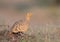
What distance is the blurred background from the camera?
224 cm

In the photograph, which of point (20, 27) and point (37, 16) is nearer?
point (20, 27)

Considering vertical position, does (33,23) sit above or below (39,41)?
above

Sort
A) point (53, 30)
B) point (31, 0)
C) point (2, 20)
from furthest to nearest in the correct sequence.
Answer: point (31, 0)
point (2, 20)
point (53, 30)

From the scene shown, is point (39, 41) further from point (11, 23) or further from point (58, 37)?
point (11, 23)

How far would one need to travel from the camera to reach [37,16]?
2.55 metres

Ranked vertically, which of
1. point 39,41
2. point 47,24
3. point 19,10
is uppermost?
point 19,10

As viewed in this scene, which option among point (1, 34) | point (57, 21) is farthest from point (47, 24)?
point (1, 34)

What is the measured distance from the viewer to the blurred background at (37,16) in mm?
2240

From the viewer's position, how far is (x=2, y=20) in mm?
2475

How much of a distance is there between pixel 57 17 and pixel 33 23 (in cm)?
28

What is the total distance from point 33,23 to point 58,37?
1.11 feet

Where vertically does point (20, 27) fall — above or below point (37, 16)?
below

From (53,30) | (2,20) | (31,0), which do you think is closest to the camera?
(53,30)

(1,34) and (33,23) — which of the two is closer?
(1,34)
